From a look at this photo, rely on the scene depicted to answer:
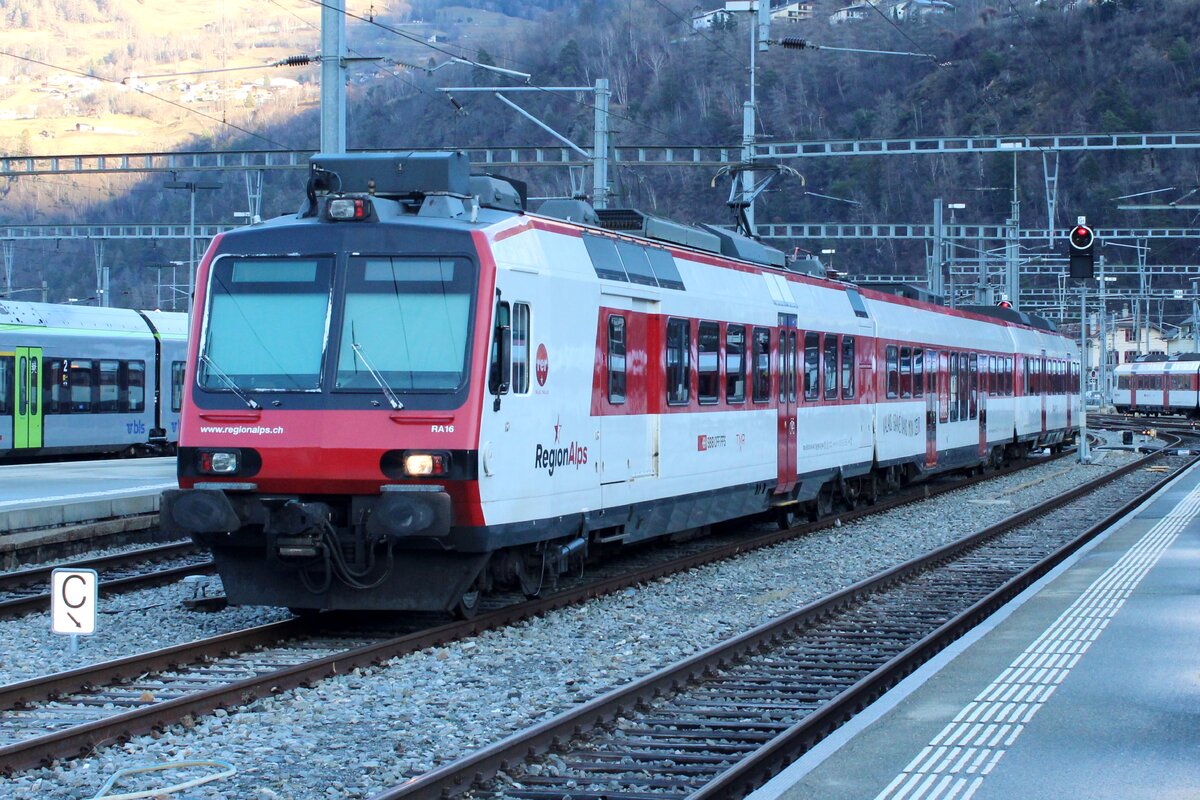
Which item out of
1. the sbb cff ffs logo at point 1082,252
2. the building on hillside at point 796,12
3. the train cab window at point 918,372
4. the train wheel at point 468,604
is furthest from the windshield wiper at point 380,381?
the building on hillside at point 796,12

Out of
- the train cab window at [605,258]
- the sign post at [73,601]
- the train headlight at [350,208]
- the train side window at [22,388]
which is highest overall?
the train headlight at [350,208]

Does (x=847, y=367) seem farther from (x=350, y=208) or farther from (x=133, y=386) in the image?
(x=133, y=386)

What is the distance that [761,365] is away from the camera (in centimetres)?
1827

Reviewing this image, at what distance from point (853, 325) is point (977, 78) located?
303 feet

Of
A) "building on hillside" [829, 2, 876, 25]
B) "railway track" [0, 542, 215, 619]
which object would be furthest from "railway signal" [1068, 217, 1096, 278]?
"building on hillside" [829, 2, 876, 25]

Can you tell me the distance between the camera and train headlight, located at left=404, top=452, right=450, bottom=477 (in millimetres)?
11266

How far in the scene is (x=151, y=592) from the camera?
14.6 metres

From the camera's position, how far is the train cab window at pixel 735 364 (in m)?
17.1

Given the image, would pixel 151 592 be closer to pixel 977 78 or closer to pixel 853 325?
pixel 853 325

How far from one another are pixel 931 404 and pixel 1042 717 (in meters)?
19.5

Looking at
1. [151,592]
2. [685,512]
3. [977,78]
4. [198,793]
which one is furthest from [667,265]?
[977,78]

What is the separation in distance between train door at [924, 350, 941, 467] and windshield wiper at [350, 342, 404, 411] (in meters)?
16.9

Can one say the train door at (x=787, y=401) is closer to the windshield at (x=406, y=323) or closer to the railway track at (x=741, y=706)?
the railway track at (x=741, y=706)

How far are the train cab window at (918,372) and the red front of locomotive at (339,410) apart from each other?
15321 millimetres
